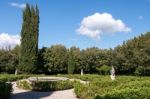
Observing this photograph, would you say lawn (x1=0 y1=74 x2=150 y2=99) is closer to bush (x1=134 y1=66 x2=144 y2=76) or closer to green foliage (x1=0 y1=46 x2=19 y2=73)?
green foliage (x1=0 y1=46 x2=19 y2=73)

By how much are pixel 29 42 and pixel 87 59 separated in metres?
11.0

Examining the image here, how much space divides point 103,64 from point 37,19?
13.3 meters

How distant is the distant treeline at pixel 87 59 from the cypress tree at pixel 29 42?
4.63 ft

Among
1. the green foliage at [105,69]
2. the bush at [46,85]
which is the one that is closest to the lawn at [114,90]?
the bush at [46,85]

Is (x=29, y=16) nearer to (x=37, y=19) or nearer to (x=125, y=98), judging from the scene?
(x=37, y=19)

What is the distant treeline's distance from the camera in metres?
55.8

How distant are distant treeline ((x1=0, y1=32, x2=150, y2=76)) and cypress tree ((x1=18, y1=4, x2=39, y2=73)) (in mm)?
1411

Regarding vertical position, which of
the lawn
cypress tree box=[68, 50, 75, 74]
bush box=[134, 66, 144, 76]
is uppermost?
cypress tree box=[68, 50, 75, 74]

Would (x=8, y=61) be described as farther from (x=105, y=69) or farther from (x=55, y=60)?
(x=105, y=69)

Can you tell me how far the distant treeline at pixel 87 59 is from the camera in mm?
Answer: 55781

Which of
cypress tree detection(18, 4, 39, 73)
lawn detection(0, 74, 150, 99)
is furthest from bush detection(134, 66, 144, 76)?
lawn detection(0, 74, 150, 99)

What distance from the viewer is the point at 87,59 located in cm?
6141

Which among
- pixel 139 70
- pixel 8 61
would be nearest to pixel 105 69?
pixel 139 70

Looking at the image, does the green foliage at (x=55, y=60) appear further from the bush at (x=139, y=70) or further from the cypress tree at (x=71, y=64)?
the bush at (x=139, y=70)
